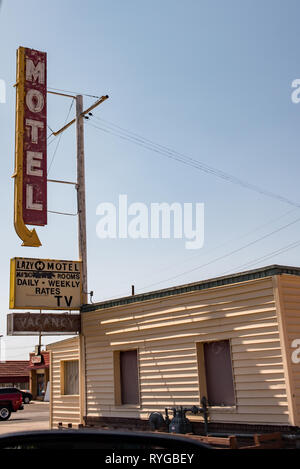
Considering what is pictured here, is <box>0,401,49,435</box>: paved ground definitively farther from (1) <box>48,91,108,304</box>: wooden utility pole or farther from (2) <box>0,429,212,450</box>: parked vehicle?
(2) <box>0,429,212,450</box>: parked vehicle

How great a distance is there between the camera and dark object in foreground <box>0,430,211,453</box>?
374 cm

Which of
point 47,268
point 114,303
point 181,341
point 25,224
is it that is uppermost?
point 25,224

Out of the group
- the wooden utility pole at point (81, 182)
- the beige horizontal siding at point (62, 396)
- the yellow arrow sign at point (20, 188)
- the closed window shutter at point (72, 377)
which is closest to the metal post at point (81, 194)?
the wooden utility pole at point (81, 182)

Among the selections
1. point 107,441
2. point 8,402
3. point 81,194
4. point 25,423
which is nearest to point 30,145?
point 81,194

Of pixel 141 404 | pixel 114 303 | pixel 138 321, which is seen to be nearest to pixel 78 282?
pixel 114 303

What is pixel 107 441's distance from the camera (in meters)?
3.75

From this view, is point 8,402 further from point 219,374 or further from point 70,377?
point 219,374

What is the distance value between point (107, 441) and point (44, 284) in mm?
14010

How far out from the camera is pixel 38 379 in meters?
57.7

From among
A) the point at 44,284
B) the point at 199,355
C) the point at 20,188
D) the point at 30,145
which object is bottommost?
the point at 199,355

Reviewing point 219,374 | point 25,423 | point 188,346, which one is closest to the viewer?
point 219,374

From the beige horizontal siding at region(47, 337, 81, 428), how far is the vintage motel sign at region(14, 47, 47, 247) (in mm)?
4134
